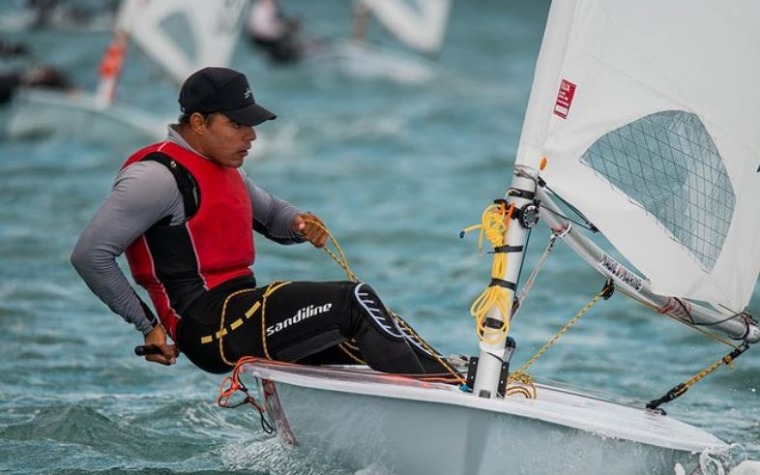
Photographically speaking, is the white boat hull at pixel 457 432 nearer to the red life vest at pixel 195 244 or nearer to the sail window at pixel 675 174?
the red life vest at pixel 195 244

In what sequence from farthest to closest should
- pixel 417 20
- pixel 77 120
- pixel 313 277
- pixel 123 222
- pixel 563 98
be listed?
pixel 417 20 < pixel 77 120 < pixel 313 277 < pixel 123 222 < pixel 563 98

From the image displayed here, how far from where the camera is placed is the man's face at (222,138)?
3.58 meters

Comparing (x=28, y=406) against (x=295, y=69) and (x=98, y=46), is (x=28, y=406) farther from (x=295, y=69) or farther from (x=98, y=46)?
(x=98, y=46)

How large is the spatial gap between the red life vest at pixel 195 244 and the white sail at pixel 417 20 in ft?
46.1

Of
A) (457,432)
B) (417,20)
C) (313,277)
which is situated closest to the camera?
(457,432)

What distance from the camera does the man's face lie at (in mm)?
3584

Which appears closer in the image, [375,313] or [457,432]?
[457,432]

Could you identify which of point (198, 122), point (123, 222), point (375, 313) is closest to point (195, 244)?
point (123, 222)

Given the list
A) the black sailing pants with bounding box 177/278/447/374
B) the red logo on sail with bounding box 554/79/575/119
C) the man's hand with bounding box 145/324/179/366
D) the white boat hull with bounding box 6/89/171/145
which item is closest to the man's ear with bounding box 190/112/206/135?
the black sailing pants with bounding box 177/278/447/374

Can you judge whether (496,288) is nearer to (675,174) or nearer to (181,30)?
(675,174)

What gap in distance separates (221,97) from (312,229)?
0.48 meters

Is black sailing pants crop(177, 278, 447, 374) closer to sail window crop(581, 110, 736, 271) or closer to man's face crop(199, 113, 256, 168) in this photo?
man's face crop(199, 113, 256, 168)

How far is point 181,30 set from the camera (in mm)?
10586

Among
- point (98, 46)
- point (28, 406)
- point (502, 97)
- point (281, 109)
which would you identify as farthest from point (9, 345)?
point (98, 46)
